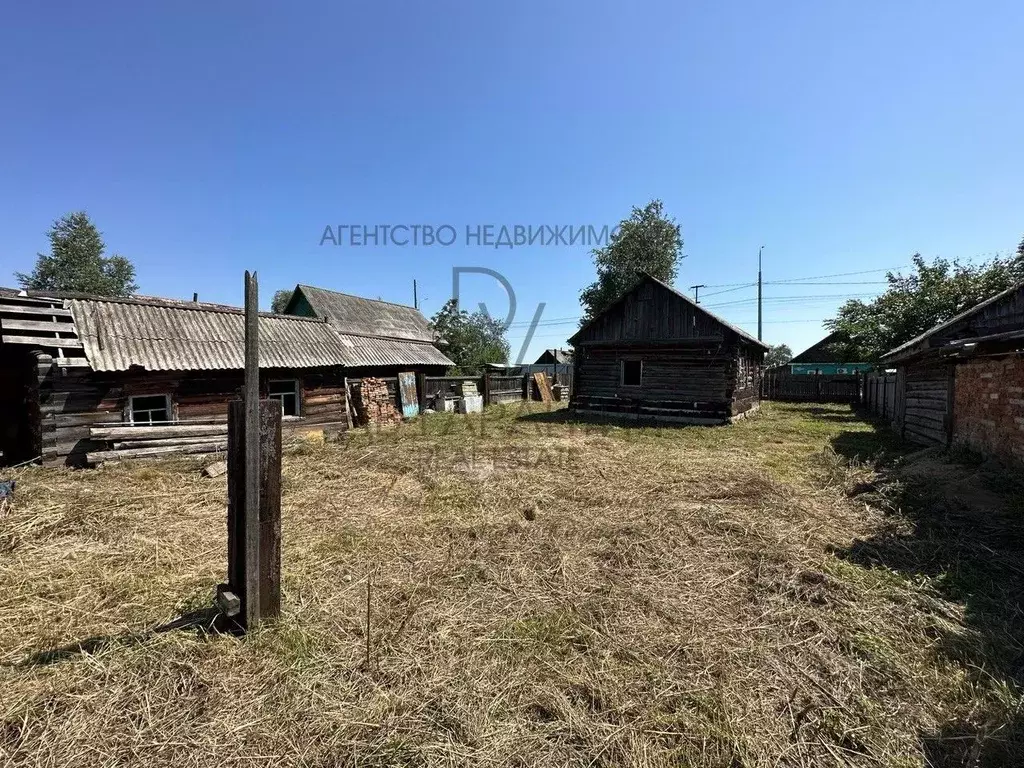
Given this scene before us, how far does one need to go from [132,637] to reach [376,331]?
66.5 feet

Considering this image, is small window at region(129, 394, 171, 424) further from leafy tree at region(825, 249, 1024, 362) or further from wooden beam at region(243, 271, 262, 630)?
leafy tree at region(825, 249, 1024, 362)

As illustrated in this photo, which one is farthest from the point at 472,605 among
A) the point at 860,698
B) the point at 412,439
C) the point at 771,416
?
the point at 771,416

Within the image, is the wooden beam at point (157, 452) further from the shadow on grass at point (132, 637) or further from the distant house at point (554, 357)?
the distant house at point (554, 357)

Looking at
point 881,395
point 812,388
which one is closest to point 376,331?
point 881,395

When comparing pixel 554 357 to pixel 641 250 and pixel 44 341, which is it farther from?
pixel 44 341

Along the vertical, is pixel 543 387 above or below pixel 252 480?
above

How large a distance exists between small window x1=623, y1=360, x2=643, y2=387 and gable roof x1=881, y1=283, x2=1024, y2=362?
852 centimetres

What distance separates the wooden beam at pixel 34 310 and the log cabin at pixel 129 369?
0.05 feet

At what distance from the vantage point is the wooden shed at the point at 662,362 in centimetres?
1595

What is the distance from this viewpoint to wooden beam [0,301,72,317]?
8.93 m

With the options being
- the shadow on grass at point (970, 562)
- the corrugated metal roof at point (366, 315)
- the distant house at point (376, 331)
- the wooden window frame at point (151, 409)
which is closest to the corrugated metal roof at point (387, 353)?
the distant house at point (376, 331)

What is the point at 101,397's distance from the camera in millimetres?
9906

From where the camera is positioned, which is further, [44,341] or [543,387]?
[543,387]

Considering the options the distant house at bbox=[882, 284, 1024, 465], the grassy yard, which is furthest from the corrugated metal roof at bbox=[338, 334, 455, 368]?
the distant house at bbox=[882, 284, 1024, 465]
